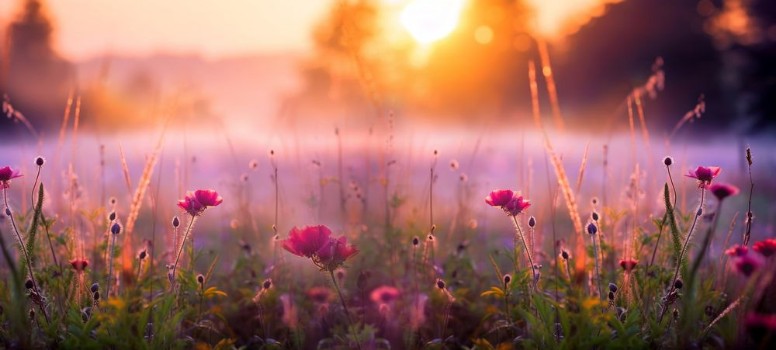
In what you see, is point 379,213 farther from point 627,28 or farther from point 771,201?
point 627,28

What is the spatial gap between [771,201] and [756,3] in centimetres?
941

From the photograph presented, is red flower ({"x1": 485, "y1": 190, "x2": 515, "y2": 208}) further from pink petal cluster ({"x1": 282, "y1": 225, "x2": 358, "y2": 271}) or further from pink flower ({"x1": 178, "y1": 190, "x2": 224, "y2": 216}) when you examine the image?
pink flower ({"x1": 178, "y1": 190, "x2": 224, "y2": 216})

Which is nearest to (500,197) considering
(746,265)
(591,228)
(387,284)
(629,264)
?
(591,228)

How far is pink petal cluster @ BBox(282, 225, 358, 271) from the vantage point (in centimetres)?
224

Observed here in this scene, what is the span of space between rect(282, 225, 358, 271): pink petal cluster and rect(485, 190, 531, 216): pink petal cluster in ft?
1.87

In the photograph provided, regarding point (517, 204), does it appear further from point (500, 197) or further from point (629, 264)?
point (629, 264)

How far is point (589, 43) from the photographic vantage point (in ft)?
87.0

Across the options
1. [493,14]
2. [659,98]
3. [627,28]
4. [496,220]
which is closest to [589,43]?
[627,28]

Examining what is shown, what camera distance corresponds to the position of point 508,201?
251 centimetres

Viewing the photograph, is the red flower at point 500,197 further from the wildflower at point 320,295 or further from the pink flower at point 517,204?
the wildflower at point 320,295

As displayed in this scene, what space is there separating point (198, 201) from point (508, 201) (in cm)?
113

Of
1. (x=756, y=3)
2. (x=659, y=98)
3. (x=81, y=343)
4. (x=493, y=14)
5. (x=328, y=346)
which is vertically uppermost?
(x=493, y=14)

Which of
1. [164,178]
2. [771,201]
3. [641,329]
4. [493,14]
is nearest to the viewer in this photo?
[641,329]

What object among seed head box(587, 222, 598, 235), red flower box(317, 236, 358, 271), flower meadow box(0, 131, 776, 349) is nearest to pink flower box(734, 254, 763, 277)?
flower meadow box(0, 131, 776, 349)
